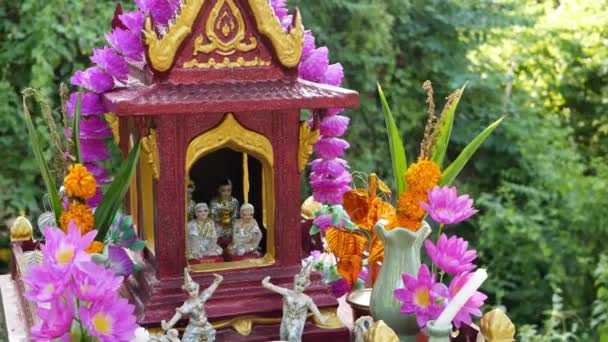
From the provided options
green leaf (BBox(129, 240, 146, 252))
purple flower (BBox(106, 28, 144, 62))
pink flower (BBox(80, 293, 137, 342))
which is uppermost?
purple flower (BBox(106, 28, 144, 62))

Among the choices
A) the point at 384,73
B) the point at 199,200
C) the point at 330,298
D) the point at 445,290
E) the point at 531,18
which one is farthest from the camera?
the point at 531,18

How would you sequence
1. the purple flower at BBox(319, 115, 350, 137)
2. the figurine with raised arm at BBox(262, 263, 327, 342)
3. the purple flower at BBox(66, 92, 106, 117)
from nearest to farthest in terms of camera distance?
the figurine with raised arm at BBox(262, 263, 327, 342) < the purple flower at BBox(66, 92, 106, 117) < the purple flower at BBox(319, 115, 350, 137)

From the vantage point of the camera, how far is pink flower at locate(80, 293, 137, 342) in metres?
1.64

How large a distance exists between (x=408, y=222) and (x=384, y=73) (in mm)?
2756

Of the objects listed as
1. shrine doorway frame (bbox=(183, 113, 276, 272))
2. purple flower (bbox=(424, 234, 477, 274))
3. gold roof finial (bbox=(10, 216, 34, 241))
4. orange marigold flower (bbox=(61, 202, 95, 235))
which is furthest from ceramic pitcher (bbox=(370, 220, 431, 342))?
gold roof finial (bbox=(10, 216, 34, 241))

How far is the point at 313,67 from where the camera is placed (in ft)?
7.13

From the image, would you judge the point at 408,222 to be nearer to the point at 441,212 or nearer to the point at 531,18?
the point at 441,212

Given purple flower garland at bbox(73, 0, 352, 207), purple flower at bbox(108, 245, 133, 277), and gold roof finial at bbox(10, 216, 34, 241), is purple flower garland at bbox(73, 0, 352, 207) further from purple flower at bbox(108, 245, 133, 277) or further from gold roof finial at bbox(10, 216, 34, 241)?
gold roof finial at bbox(10, 216, 34, 241)

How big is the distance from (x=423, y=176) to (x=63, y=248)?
2.32ft

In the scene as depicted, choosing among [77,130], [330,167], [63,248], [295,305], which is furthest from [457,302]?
[77,130]

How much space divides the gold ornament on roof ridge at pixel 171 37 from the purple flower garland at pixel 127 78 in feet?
0.18

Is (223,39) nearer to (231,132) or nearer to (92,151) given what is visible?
(231,132)

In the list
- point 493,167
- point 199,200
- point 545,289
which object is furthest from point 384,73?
point 199,200

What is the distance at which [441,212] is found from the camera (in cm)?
187
